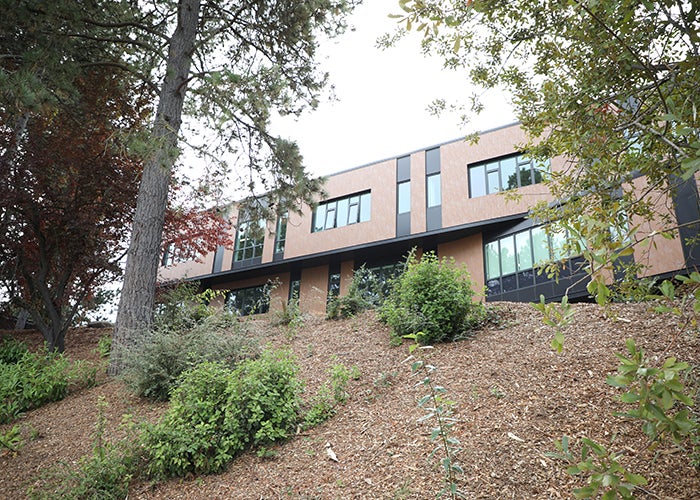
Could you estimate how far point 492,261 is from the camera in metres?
16.3

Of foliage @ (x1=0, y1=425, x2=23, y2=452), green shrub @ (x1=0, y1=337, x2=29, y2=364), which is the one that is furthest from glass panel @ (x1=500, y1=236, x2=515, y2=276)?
foliage @ (x1=0, y1=425, x2=23, y2=452)

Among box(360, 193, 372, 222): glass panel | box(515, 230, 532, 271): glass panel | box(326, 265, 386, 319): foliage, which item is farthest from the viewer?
box(360, 193, 372, 222): glass panel

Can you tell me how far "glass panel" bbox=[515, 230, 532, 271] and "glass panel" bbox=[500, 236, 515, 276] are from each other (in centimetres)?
20

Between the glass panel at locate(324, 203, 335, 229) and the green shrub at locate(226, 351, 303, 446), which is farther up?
the glass panel at locate(324, 203, 335, 229)

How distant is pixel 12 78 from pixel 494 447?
7362 millimetres

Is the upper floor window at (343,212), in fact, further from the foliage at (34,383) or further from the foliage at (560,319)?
the foliage at (560,319)

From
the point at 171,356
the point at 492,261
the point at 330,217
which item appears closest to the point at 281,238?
the point at 330,217

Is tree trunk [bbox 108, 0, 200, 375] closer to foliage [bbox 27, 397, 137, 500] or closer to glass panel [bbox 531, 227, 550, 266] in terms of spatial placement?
foliage [bbox 27, 397, 137, 500]

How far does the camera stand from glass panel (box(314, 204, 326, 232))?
2044cm

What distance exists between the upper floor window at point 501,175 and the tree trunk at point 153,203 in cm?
1016

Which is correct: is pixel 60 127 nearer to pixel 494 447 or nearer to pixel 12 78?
pixel 12 78

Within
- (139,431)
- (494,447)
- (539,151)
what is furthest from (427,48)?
(139,431)

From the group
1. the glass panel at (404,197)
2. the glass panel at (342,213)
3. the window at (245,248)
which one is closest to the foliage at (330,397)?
the glass panel at (404,197)

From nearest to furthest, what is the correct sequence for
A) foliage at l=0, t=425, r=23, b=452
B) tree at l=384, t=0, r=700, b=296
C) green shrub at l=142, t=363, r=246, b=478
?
tree at l=384, t=0, r=700, b=296 < green shrub at l=142, t=363, r=246, b=478 < foliage at l=0, t=425, r=23, b=452
